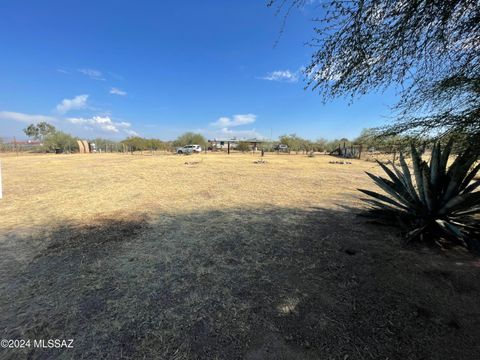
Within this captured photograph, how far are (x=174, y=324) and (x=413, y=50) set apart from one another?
3797 millimetres

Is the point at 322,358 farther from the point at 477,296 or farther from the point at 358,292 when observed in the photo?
the point at 477,296

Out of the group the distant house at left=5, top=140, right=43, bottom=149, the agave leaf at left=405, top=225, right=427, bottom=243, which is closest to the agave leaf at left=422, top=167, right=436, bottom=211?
the agave leaf at left=405, top=225, right=427, bottom=243

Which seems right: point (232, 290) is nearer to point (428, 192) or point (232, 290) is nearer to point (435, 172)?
point (428, 192)

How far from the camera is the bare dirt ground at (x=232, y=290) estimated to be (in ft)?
6.30

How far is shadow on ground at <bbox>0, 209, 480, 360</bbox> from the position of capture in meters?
1.91

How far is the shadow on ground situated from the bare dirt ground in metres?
0.01

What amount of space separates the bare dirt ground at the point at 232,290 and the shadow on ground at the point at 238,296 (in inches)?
0.5

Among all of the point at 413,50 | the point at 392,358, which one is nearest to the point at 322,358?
the point at 392,358

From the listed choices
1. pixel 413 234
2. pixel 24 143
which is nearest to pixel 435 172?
pixel 413 234

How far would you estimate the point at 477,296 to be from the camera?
247 centimetres

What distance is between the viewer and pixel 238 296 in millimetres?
Result: 2531

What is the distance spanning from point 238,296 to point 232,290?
126 millimetres

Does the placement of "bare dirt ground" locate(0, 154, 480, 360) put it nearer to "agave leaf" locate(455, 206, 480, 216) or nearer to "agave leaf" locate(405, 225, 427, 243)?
"agave leaf" locate(405, 225, 427, 243)

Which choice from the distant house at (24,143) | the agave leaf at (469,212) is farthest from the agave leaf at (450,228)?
the distant house at (24,143)
